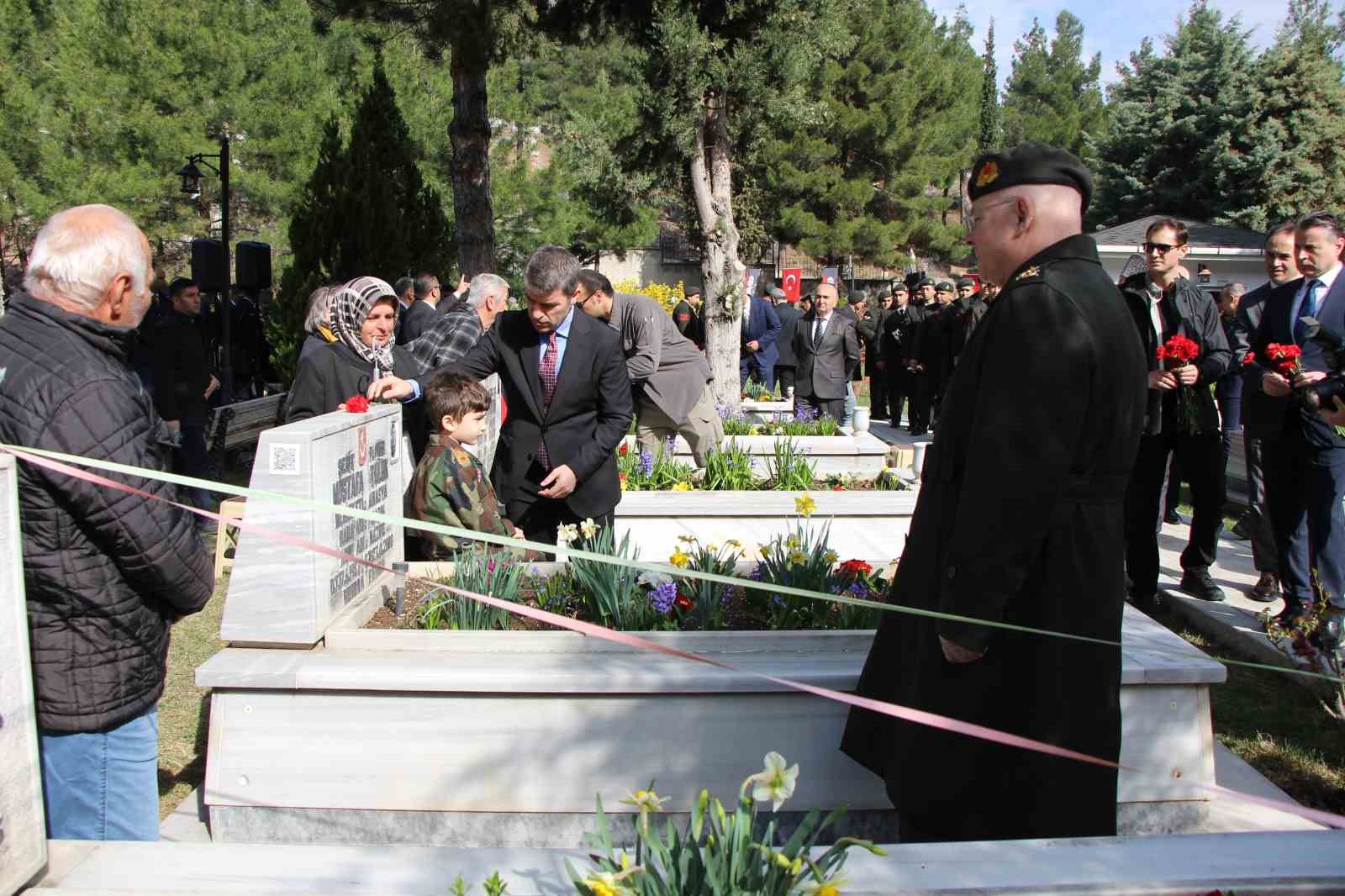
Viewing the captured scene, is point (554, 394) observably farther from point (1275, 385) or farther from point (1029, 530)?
point (1275, 385)

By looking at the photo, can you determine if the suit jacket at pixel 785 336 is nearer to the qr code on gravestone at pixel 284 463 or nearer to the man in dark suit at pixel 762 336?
the man in dark suit at pixel 762 336

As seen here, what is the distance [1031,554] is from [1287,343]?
4.07m

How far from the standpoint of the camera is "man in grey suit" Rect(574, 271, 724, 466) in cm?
723

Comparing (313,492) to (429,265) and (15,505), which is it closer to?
(15,505)

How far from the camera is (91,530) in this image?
253 cm

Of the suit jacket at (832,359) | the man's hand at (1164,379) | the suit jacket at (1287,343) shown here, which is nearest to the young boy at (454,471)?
the man's hand at (1164,379)

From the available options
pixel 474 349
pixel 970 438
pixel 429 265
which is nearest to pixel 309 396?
pixel 474 349

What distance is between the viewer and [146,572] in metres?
2.60

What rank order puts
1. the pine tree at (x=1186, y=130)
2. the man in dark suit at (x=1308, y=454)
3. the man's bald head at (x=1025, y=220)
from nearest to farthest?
the man's bald head at (x=1025, y=220), the man in dark suit at (x=1308, y=454), the pine tree at (x=1186, y=130)

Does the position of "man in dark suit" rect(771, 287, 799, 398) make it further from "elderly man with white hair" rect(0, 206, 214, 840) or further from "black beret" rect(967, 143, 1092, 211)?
"elderly man with white hair" rect(0, 206, 214, 840)

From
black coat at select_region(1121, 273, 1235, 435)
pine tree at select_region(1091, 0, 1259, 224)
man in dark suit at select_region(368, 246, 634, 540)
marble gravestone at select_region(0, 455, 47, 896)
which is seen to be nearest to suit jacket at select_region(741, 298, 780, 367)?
black coat at select_region(1121, 273, 1235, 435)

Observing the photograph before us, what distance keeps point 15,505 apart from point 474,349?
2.95 m

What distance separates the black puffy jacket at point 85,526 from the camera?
2473 millimetres

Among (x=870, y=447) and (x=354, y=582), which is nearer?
(x=354, y=582)
